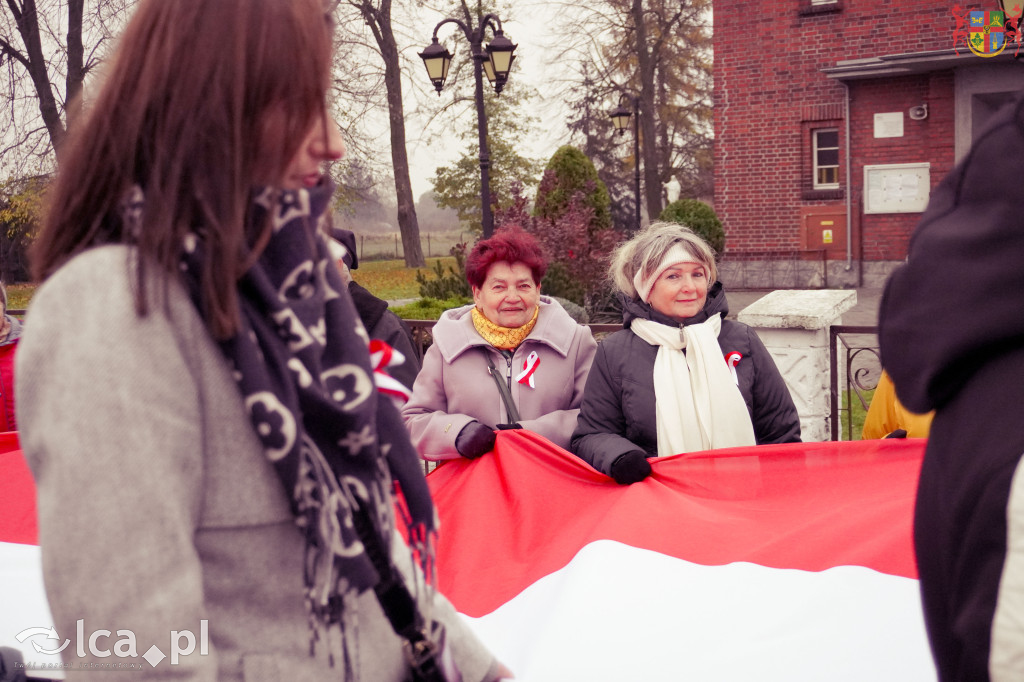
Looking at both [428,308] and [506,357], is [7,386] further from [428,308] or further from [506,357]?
[428,308]

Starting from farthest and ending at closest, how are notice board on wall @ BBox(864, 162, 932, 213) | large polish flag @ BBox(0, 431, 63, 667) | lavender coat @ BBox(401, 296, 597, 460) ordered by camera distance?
1. notice board on wall @ BBox(864, 162, 932, 213)
2. lavender coat @ BBox(401, 296, 597, 460)
3. large polish flag @ BBox(0, 431, 63, 667)

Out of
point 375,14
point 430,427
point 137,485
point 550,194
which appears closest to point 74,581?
point 137,485

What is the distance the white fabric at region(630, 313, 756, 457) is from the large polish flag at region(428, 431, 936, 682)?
1.15 ft

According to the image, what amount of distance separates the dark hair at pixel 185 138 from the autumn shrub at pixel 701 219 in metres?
21.5

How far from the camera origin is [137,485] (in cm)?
112

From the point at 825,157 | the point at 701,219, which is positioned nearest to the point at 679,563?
the point at 701,219

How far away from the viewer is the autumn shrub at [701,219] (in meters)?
22.2

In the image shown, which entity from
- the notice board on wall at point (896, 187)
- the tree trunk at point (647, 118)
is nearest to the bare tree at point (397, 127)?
the tree trunk at point (647, 118)

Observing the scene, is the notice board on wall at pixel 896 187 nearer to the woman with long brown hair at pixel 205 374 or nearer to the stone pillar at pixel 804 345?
the stone pillar at pixel 804 345

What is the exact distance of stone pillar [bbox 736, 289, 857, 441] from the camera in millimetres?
6508

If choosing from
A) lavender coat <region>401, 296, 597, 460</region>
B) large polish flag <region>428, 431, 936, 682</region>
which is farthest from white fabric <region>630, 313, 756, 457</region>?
lavender coat <region>401, 296, 597, 460</region>

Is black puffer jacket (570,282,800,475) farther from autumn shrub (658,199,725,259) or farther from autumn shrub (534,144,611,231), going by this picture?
autumn shrub (658,199,725,259)

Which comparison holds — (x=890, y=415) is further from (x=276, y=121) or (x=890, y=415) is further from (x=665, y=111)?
(x=665, y=111)

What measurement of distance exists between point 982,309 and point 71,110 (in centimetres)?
134
